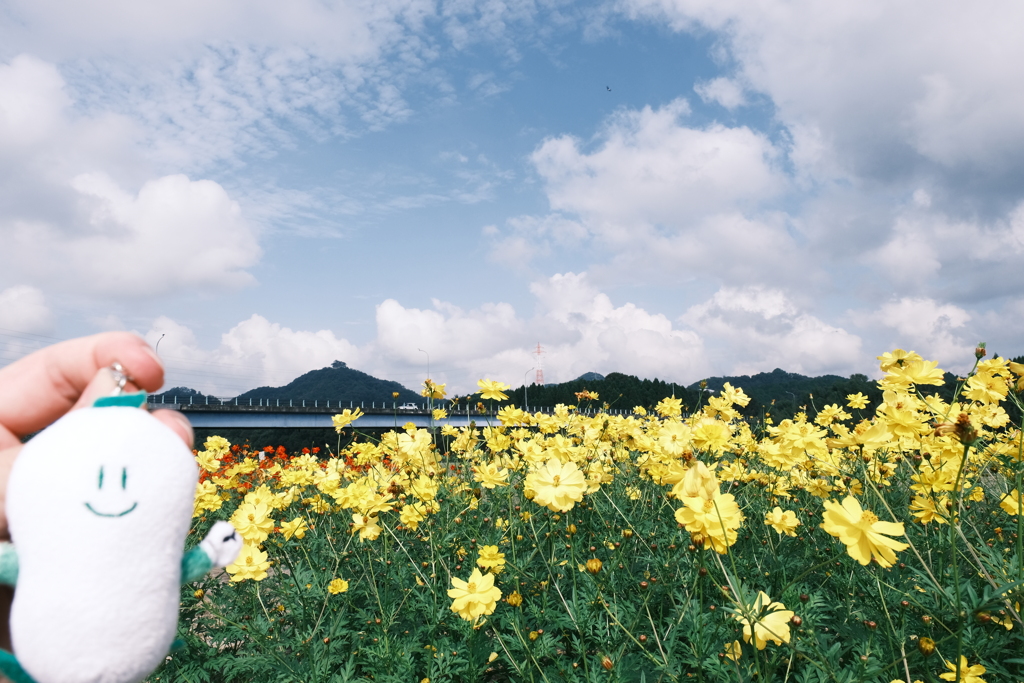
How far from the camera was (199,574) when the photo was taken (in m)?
0.79

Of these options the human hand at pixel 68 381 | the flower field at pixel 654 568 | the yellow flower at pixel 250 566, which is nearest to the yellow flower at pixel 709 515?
the flower field at pixel 654 568

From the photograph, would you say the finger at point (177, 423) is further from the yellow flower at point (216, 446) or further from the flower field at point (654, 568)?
the yellow flower at point (216, 446)

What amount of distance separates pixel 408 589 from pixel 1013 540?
3384 millimetres

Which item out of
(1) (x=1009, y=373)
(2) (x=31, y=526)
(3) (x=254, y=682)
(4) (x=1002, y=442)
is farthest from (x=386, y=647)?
(4) (x=1002, y=442)

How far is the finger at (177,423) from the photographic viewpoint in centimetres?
80

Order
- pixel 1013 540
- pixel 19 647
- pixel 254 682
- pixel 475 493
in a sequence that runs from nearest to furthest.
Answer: pixel 19 647
pixel 254 682
pixel 1013 540
pixel 475 493

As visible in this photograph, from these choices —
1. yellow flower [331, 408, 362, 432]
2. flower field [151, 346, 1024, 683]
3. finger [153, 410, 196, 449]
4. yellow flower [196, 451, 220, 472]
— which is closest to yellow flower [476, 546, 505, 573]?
flower field [151, 346, 1024, 683]

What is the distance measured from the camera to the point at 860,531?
1.32 meters

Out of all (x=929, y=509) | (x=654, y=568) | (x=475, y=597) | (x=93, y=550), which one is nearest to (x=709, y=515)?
(x=475, y=597)

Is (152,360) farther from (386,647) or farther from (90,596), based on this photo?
(386,647)

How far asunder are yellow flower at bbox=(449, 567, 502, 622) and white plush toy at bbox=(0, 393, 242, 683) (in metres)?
1.33

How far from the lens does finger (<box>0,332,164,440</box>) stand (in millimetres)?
844

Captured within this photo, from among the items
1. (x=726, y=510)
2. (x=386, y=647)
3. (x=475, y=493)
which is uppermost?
(x=726, y=510)

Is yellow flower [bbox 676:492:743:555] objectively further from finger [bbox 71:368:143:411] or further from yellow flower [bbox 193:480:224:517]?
yellow flower [bbox 193:480:224:517]
